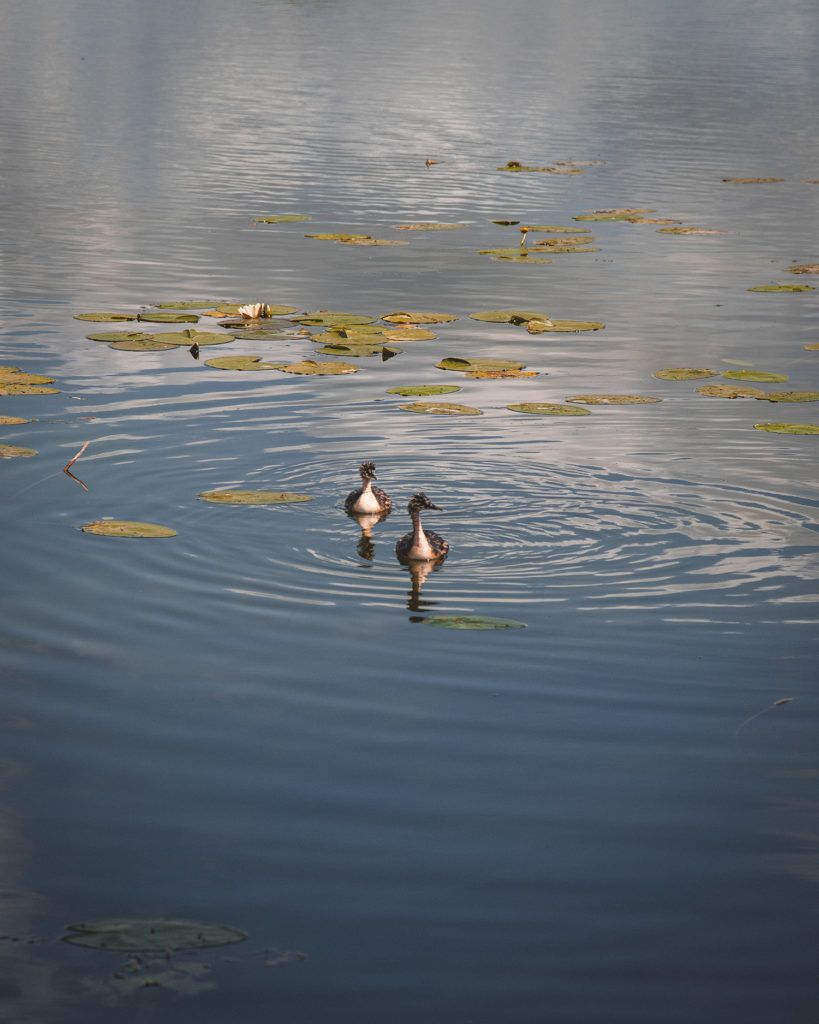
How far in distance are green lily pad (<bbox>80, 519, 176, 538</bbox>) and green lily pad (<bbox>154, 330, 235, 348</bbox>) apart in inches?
200

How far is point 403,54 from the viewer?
5697 cm

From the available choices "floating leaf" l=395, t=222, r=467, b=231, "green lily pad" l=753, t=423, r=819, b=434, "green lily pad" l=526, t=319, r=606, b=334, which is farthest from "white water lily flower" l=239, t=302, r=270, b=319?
"floating leaf" l=395, t=222, r=467, b=231

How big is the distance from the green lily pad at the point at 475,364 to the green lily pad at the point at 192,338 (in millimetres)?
2335

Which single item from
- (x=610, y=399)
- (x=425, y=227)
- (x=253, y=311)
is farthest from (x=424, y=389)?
(x=425, y=227)

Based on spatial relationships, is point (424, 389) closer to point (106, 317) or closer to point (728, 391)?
point (728, 391)

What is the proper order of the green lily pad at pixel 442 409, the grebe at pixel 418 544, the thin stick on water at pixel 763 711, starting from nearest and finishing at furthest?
the thin stick on water at pixel 763 711
the grebe at pixel 418 544
the green lily pad at pixel 442 409

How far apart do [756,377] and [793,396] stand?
624mm

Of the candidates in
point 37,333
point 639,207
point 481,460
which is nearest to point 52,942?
point 481,460

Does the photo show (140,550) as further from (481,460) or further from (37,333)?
(37,333)

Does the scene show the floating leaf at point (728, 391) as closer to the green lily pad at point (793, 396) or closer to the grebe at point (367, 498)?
the green lily pad at point (793, 396)

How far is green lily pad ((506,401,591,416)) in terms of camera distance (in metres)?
11.3

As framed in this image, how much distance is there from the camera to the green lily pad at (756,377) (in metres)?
12.5

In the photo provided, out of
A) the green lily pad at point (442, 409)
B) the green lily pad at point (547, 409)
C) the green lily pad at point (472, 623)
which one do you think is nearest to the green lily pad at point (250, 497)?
the green lily pad at point (472, 623)

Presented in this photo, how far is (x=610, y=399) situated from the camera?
465 inches
